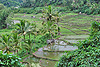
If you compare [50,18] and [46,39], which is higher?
[50,18]

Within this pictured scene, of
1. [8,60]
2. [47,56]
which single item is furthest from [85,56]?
[47,56]

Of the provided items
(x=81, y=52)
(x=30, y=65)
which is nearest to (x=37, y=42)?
(x=30, y=65)

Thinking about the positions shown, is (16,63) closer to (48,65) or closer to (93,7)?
(48,65)

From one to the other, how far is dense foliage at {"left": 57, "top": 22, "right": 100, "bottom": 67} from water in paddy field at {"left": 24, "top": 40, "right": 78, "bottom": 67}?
4.49m

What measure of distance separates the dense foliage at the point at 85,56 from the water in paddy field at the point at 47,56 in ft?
14.7

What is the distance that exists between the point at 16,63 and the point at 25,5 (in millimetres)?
44436

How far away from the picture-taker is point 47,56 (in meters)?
11.8

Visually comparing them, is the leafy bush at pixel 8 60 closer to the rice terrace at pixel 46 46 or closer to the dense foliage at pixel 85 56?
the rice terrace at pixel 46 46

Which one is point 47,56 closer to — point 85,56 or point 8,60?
point 85,56

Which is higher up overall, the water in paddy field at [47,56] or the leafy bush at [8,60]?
the leafy bush at [8,60]

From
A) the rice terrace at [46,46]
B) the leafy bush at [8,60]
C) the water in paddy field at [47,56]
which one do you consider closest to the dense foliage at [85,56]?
the rice terrace at [46,46]

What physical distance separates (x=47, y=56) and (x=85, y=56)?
726 cm

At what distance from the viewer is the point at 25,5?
46.8m

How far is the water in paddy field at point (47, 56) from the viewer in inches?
406
